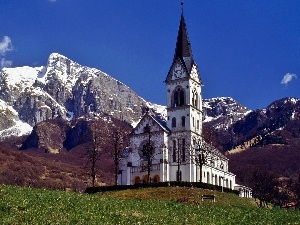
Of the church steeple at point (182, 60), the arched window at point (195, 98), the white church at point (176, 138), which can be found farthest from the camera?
the arched window at point (195, 98)

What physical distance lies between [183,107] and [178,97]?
284 centimetres

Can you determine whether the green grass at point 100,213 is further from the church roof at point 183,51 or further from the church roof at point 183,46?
the church roof at point 183,46

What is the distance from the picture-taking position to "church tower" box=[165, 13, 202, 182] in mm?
100875

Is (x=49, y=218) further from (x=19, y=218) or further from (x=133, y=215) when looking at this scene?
(x=133, y=215)

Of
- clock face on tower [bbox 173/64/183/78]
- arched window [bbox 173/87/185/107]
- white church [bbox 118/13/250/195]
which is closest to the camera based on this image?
white church [bbox 118/13/250/195]

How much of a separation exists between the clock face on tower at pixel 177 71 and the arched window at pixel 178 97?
2.69 m

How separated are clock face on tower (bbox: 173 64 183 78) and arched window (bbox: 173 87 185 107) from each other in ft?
8.83

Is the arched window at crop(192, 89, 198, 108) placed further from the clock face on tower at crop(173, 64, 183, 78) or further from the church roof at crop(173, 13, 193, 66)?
the church roof at crop(173, 13, 193, 66)

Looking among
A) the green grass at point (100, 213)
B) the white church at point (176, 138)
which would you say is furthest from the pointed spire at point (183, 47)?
the green grass at point (100, 213)

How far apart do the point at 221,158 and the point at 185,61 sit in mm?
25949

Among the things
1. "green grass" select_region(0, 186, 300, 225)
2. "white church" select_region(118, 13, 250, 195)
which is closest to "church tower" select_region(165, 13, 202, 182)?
"white church" select_region(118, 13, 250, 195)

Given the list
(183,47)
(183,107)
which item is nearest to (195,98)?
(183,107)

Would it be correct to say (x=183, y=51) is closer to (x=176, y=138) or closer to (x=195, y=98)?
(x=195, y=98)

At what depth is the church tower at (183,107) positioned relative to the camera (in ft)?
331
